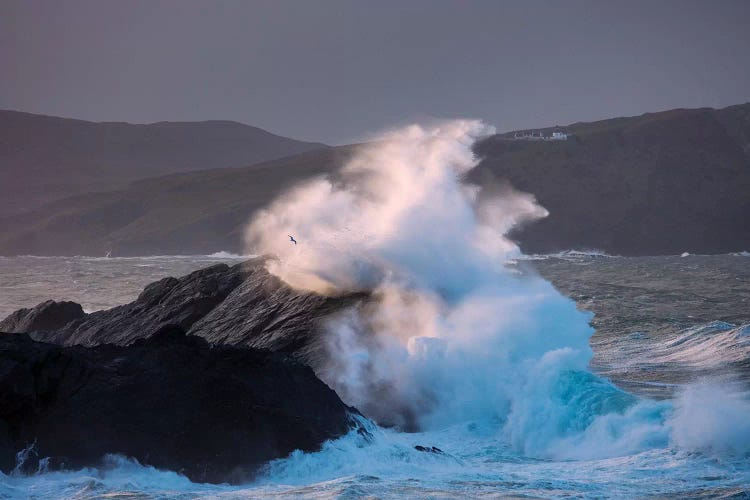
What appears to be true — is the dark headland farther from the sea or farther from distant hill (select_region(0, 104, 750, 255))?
distant hill (select_region(0, 104, 750, 255))

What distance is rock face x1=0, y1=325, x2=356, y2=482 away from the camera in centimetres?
988

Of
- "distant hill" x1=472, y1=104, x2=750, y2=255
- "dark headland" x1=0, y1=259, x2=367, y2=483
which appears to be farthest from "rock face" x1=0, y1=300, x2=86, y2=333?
"distant hill" x1=472, y1=104, x2=750, y2=255

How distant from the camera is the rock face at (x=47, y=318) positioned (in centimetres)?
2028

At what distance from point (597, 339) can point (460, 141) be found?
233 inches

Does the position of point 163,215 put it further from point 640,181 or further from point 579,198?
point 640,181

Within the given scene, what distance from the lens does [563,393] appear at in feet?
42.9

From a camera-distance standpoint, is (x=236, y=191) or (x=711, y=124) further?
(x=236, y=191)

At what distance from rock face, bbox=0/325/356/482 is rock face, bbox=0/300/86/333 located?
978cm

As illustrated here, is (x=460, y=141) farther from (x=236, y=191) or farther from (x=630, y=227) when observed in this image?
(x=236, y=191)

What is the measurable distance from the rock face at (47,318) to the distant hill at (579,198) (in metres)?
65.3

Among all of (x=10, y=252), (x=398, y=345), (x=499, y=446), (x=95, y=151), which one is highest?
(x=95, y=151)

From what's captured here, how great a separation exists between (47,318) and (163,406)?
11.0 m

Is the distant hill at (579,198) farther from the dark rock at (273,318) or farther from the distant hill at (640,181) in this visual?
the dark rock at (273,318)

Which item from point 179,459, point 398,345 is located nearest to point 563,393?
point 398,345
